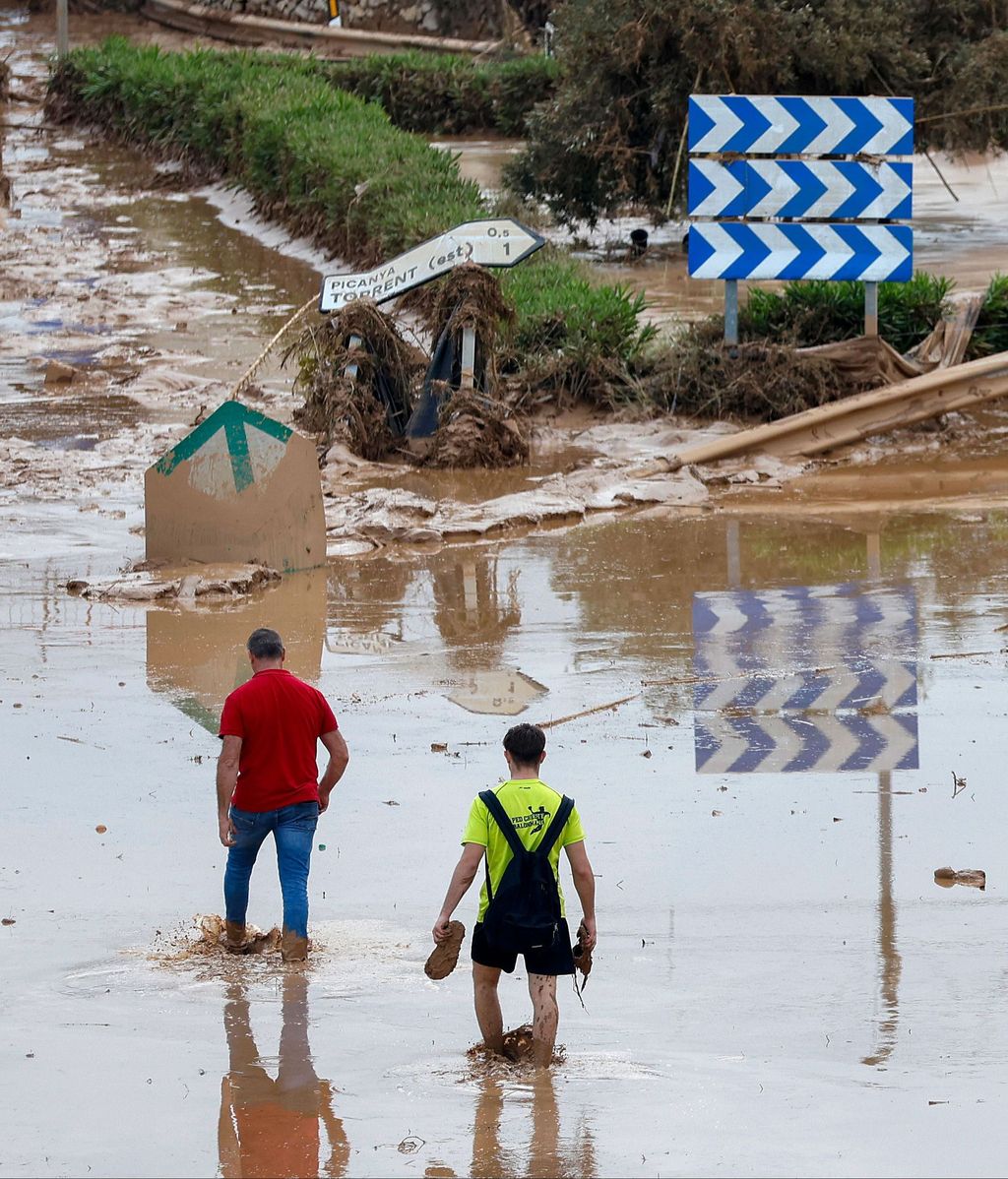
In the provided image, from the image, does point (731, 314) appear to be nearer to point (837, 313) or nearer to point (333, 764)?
point (837, 313)

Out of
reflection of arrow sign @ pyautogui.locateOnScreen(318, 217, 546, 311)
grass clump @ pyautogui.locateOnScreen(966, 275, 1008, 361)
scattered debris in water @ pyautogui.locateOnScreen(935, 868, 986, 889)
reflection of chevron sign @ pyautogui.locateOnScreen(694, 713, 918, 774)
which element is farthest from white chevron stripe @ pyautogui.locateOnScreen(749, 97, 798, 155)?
scattered debris in water @ pyautogui.locateOnScreen(935, 868, 986, 889)

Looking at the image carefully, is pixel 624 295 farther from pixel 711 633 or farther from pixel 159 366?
pixel 711 633

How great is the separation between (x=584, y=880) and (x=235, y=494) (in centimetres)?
648

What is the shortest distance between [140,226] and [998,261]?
37.3 feet

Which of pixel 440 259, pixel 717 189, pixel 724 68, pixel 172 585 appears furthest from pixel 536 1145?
pixel 724 68

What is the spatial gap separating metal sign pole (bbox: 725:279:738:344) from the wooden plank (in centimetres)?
98

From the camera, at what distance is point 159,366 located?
733 inches

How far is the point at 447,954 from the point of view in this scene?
20.0 feet

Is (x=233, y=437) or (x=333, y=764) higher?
(x=233, y=437)

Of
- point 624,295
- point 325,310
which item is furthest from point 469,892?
point 624,295

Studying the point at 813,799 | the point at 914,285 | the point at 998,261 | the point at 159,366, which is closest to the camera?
the point at 813,799

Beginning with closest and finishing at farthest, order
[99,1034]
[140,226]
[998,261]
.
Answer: [99,1034]
[998,261]
[140,226]

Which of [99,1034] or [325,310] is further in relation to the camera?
[325,310]

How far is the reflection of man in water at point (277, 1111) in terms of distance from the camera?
5273 millimetres
